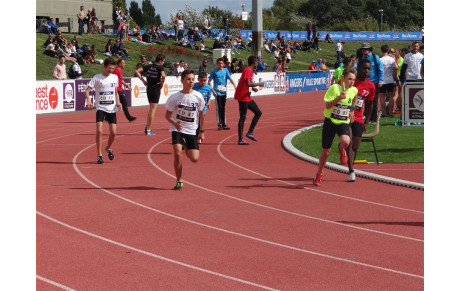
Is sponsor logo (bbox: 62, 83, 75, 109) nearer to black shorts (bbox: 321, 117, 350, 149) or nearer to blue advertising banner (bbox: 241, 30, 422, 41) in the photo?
black shorts (bbox: 321, 117, 350, 149)

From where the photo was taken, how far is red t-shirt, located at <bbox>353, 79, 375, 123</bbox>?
14.8m

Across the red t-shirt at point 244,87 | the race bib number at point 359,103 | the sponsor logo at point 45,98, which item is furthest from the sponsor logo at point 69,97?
the race bib number at point 359,103

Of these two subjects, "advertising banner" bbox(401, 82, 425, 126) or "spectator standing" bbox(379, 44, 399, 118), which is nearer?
"advertising banner" bbox(401, 82, 425, 126)

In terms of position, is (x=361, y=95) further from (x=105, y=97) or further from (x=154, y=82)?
(x=154, y=82)

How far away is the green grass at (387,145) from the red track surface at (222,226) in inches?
28.8

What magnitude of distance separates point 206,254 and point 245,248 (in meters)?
0.52

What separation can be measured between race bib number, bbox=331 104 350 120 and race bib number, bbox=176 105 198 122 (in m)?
2.13

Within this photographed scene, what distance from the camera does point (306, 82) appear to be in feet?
157

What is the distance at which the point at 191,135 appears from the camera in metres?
13.2

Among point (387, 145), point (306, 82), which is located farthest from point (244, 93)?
point (306, 82)

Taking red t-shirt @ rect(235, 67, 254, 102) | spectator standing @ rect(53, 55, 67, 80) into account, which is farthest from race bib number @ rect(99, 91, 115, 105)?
spectator standing @ rect(53, 55, 67, 80)

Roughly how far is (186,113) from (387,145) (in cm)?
647
